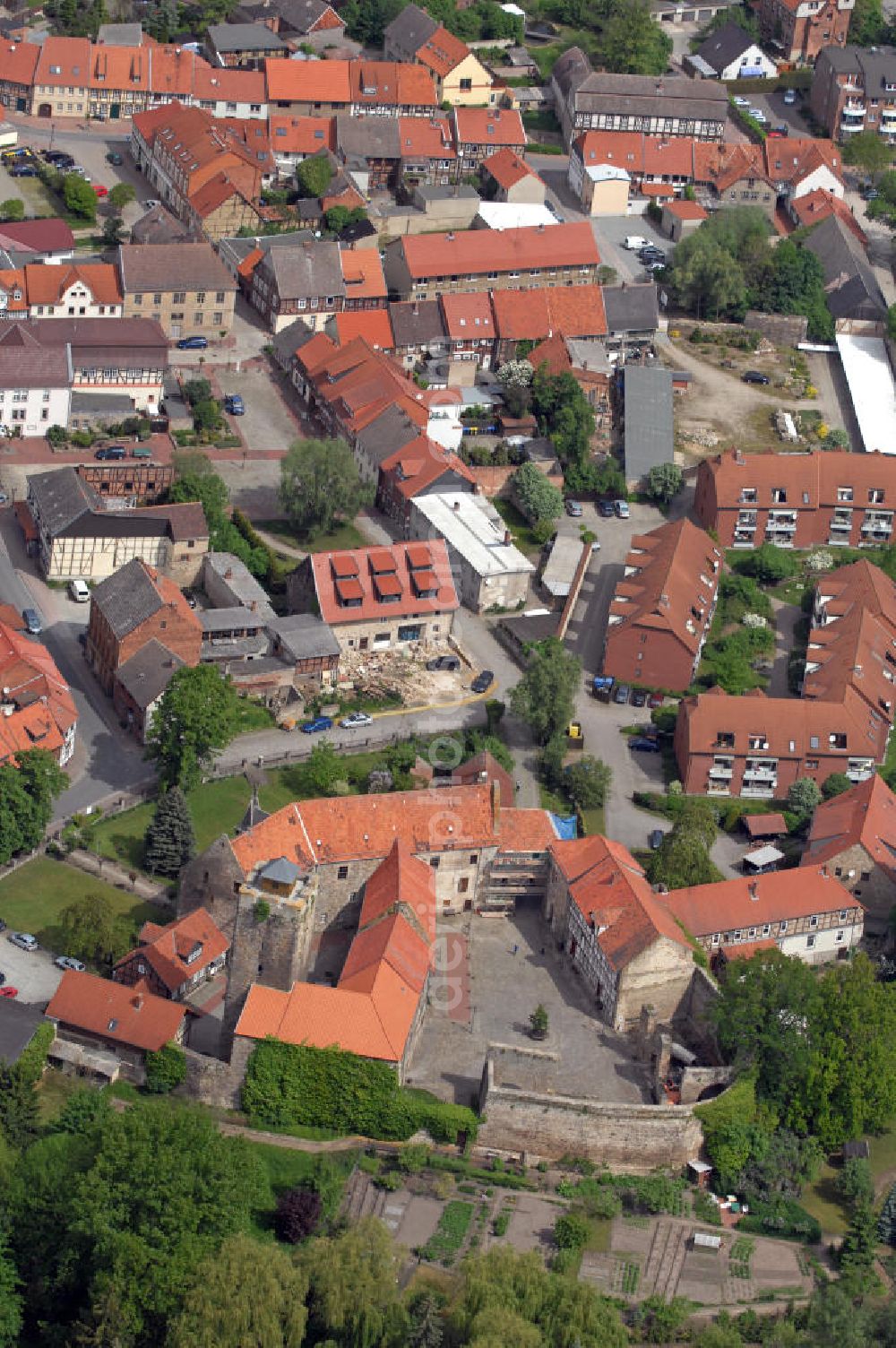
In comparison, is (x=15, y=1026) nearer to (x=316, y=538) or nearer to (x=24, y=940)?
(x=24, y=940)

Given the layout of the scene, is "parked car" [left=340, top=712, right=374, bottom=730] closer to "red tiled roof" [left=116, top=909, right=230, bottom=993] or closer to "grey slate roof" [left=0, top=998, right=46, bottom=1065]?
"red tiled roof" [left=116, top=909, right=230, bottom=993]

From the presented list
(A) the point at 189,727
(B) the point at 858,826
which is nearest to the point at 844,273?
(B) the point at 858,826

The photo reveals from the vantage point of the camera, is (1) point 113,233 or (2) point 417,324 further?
(1) point 113,233

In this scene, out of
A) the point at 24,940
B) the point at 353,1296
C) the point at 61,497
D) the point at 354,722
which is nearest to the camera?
the point at 353,1296

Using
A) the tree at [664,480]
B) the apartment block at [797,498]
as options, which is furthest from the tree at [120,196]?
the apartment block at [797,498]

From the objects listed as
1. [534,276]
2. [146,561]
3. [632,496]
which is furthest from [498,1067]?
[534,276]

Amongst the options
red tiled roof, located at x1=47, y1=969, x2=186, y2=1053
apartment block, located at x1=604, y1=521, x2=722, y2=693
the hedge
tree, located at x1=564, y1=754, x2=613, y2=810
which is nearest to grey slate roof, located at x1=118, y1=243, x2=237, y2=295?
apartment block, located at x1=604, y1=521, x2=722, y2=693

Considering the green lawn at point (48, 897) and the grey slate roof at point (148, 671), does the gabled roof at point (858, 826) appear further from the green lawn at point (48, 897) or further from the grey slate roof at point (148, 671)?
the green lawn at point (48, 897)
